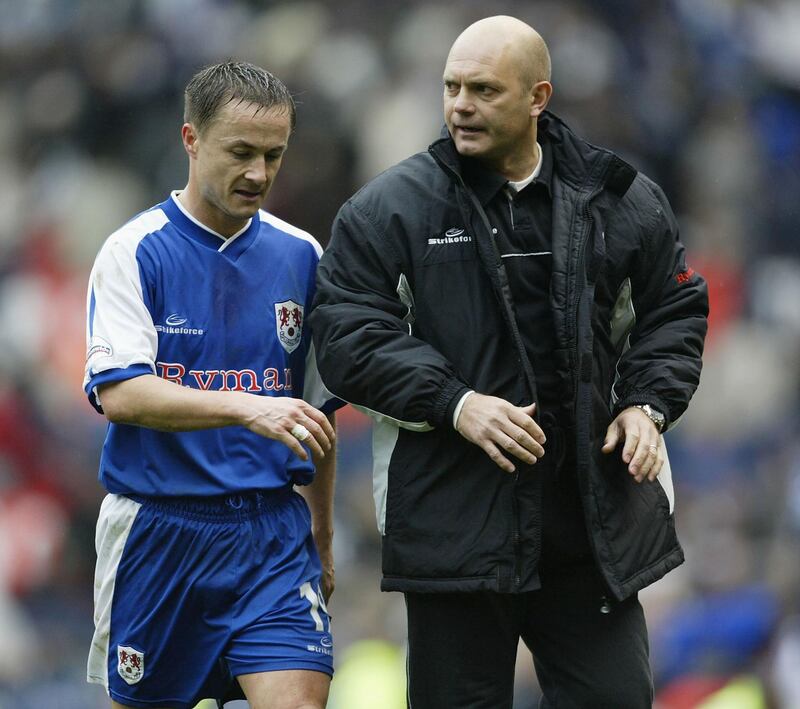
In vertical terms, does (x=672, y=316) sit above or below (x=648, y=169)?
below

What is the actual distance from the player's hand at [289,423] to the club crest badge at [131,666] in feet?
2.54

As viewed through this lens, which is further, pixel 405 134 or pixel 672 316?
pixel 405 134

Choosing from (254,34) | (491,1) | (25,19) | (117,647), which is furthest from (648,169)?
(117,647)

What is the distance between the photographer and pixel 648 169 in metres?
9.61

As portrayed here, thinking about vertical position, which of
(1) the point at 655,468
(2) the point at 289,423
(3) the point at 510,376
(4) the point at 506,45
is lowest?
(1) the point at 655,468

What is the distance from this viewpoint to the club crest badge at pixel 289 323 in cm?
421

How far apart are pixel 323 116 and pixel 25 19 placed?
2234 millimetres

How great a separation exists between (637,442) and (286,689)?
108 cm

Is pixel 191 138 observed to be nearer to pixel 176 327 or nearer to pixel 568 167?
pixel 176 327

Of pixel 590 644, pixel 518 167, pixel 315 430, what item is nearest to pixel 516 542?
pixel 590 644

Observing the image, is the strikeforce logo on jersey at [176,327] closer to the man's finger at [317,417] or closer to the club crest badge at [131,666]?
the man's finger at [317,417]

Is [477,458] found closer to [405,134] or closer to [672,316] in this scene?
[672,316]

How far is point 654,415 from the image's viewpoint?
405 centimetres

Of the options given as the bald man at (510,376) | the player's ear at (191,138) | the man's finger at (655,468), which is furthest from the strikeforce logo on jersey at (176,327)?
the man's finger at (655,468)
